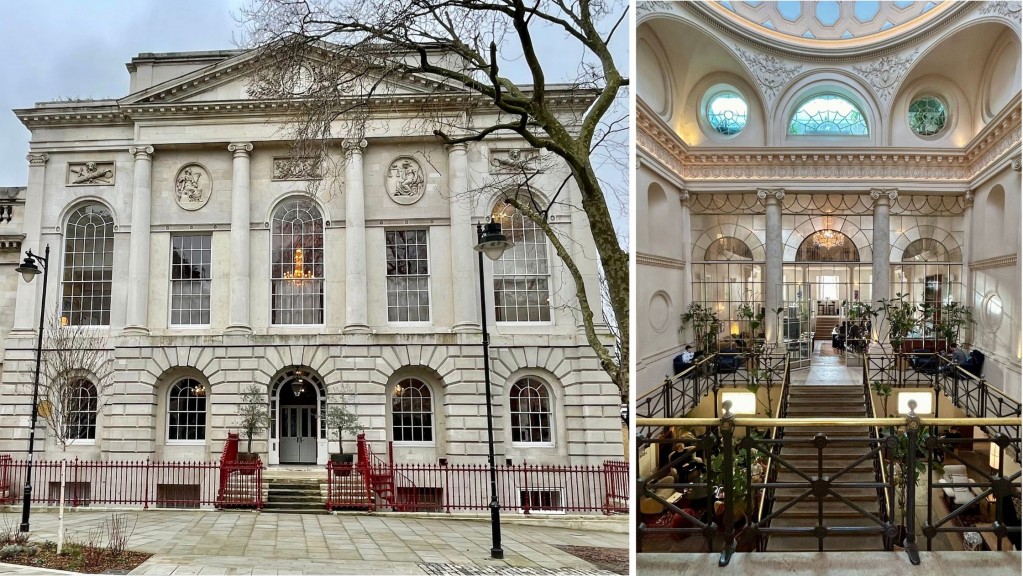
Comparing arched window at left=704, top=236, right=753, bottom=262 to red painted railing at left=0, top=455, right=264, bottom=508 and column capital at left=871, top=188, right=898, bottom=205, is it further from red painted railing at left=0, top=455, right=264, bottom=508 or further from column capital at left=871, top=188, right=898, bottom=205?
red painted railing at left=0, top=455, right=264, bottom=508

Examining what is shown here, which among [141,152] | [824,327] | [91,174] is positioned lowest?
[824,327]

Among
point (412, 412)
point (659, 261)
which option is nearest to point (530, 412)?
point (412, 412)

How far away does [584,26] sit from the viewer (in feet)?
21.5

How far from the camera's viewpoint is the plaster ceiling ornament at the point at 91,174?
37.4 ft

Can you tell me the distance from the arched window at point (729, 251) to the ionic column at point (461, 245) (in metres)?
5.90

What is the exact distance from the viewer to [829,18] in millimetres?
5184

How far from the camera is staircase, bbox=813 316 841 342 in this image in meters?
4.77

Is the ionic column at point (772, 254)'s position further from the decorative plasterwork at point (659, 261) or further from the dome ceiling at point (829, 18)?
the dome ceiling at point (829, 18)

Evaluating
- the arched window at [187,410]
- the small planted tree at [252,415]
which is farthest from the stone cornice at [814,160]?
the arched window at [187,410]

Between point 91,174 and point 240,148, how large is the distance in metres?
2.51

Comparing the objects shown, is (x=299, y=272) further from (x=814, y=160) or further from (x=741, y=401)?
(x=814, y=160)

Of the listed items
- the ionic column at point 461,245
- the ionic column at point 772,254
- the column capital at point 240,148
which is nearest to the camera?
the ionic column at point 772,254

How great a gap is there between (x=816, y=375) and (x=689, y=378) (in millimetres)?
870

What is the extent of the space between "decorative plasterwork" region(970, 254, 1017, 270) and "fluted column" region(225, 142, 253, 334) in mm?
9286
